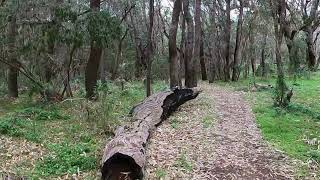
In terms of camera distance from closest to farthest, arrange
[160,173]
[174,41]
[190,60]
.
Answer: [160,173] → [174,41] → [190,60]

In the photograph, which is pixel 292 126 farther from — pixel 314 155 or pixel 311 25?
pixel 311 25

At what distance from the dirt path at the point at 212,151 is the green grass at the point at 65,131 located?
3.84 ft

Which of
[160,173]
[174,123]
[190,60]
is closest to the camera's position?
[160,173]

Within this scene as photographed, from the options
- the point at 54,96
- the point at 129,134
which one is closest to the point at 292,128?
the point at 129,134

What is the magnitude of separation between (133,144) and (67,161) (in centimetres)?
130

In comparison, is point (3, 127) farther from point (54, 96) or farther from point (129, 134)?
point (54, 96)

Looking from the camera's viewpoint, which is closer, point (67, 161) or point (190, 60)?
point (67, 161)

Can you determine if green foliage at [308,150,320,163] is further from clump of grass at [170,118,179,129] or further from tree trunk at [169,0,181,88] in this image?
tree trunk at [169,0,181,88]

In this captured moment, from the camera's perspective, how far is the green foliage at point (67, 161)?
7.51 m

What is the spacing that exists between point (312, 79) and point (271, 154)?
20.7 m

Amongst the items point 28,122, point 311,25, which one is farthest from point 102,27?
point 311,25

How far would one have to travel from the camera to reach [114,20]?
14648mm

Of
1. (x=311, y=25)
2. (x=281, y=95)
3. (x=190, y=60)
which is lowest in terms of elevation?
(x=281, y=95)

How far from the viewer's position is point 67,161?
790cm
